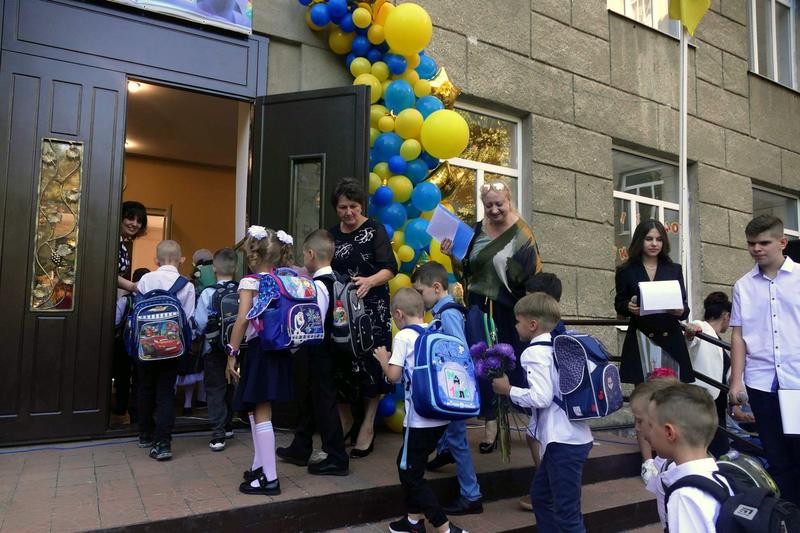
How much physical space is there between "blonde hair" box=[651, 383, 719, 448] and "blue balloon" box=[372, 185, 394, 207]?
9.86 feet

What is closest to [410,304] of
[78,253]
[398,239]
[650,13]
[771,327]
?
[398,239]

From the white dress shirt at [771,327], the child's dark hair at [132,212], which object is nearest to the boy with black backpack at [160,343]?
the child's dark hair at [132,212]

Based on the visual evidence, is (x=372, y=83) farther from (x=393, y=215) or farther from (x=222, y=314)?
(x=222, y=314)

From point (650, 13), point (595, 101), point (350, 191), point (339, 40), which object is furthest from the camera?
point (650, 13)

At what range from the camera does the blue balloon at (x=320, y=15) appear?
4.88 meters

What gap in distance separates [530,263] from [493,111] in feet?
11.5

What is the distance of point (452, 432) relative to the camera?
11.2 ft

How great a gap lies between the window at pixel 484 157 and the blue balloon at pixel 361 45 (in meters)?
1.64

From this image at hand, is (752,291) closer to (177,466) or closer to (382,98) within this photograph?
(382,98)

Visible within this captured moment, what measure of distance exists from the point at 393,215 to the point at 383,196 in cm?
17

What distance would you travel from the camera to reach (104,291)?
4.36 m

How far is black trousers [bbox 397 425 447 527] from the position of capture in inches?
115

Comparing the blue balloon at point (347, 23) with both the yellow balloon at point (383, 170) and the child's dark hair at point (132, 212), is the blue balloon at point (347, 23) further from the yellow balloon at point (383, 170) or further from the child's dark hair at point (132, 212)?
the child's dark hair at point (132, 212)

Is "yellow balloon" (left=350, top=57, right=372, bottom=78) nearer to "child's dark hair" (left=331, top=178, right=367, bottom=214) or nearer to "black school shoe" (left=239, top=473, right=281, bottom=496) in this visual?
"child's dark hair" (left=331, top=178, right=367, bottom=214)
